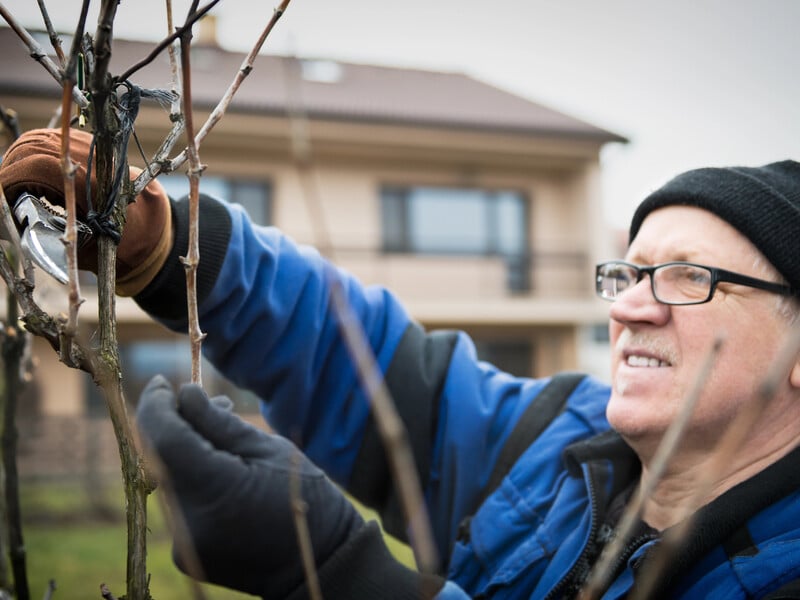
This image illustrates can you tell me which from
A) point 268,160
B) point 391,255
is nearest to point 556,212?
point 391,255

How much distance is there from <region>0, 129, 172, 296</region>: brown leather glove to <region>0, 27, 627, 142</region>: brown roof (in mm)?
8720

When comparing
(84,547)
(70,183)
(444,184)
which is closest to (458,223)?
(444,184)

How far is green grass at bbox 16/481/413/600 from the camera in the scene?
5148mm

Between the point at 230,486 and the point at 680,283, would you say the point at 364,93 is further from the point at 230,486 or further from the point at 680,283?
the point at 230,486

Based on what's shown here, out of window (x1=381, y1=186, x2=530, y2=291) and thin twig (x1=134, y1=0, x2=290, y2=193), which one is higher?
thin twig (x1=134, y1=0, x2=290, y2=193)

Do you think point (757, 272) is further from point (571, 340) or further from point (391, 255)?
point (571, 340)

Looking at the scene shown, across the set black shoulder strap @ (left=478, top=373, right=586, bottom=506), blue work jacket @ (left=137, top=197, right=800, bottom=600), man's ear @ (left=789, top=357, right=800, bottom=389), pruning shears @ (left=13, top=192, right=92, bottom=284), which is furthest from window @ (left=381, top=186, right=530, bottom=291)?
pruning shears @ (left=13, top=192, right=92, bottom=284)

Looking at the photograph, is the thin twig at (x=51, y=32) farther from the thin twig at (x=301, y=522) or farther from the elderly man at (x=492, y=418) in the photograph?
the thin twig at (x=301, y=522)

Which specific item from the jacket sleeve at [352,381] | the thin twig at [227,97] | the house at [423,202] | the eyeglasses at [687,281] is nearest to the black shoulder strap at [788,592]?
the eyeglasses at [687,281]

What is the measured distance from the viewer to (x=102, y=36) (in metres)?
0.89

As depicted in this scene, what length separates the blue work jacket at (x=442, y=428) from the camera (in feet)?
4.66

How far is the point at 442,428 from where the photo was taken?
79.8 inches

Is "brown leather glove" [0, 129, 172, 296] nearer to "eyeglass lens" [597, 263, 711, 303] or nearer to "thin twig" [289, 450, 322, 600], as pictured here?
"thin twig" [289, 450, 322, 600]

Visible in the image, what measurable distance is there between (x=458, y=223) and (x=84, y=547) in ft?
29.0
